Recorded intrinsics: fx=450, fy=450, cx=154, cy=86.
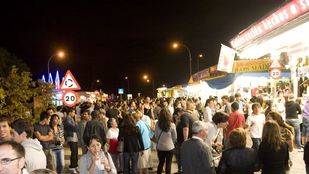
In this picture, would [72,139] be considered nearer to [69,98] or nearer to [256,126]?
[69,98]

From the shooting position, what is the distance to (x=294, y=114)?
47.7ft

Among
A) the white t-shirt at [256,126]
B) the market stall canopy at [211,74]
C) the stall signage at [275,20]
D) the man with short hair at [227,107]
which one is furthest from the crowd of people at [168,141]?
the market stall canopy at [211,74]

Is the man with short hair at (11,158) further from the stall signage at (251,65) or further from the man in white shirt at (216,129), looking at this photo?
the stall signage at (251,65)

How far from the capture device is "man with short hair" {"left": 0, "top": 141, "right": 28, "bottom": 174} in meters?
3.52

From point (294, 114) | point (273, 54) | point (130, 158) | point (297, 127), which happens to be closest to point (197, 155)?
point (130, 158)

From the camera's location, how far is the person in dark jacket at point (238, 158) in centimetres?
673

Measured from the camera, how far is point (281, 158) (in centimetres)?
703

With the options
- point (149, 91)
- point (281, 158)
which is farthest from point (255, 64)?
point (149, 91)

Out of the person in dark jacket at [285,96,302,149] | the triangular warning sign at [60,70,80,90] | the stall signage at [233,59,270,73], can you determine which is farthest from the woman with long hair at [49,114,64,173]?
the stall signage at [233,59,270,73]

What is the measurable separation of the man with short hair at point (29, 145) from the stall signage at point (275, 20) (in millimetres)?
6056

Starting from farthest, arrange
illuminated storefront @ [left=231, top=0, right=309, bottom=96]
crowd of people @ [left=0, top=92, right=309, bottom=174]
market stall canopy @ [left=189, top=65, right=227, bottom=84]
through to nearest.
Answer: market stall canopy @ [left=189, top=65, right=227, bottom=84] < illuminated storefront @ [left=231, top=0, right=309, bottom=96] < crowd of people @ [left=0, top=92, right=309, bottom=174]

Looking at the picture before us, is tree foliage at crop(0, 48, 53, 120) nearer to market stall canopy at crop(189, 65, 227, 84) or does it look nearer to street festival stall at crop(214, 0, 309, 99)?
street festival stall at crop(214, 0, 309, 99)

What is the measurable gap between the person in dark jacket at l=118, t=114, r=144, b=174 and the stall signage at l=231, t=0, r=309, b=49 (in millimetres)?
4294

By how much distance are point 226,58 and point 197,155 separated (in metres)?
9.65
